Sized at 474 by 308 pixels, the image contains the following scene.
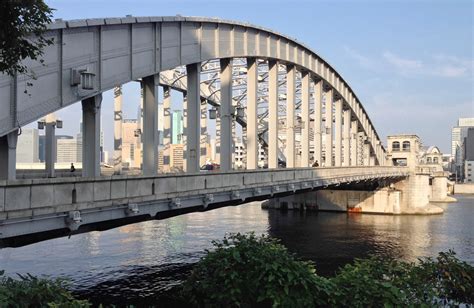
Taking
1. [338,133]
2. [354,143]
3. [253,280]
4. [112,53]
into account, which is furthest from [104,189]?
[354,143]

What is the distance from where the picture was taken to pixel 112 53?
28703mm

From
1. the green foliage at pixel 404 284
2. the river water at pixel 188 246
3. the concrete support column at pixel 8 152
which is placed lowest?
the river water at pixel 188 246

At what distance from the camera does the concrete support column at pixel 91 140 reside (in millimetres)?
26266

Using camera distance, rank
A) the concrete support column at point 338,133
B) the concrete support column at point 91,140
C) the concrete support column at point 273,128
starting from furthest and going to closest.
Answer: the concrete support column at point 338,133 → the concrete support column at point 273,128 → the concrete support column at point 91,140

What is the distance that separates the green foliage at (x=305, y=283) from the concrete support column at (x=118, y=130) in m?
16.6

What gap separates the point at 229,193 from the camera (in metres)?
30.6

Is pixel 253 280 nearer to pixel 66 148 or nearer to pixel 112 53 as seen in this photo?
pixel 112 53

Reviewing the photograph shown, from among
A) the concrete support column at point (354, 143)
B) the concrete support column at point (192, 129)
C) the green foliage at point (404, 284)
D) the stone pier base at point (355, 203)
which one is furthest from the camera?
the concrete support column at point (354, 143)

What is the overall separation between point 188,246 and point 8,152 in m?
25.6

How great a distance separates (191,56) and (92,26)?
35.2 feet

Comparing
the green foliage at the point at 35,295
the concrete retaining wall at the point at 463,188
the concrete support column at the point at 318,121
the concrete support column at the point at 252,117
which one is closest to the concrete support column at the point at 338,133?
the concrete support column at the point at 318,121

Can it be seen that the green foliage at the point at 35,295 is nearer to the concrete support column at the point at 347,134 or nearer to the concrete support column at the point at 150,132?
the concrete support column at the point at 150,132

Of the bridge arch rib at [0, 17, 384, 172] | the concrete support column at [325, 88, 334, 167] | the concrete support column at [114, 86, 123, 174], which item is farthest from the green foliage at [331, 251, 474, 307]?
the concrete support column at [325, 88, 334, 167]

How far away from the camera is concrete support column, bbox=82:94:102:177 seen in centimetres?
2627
